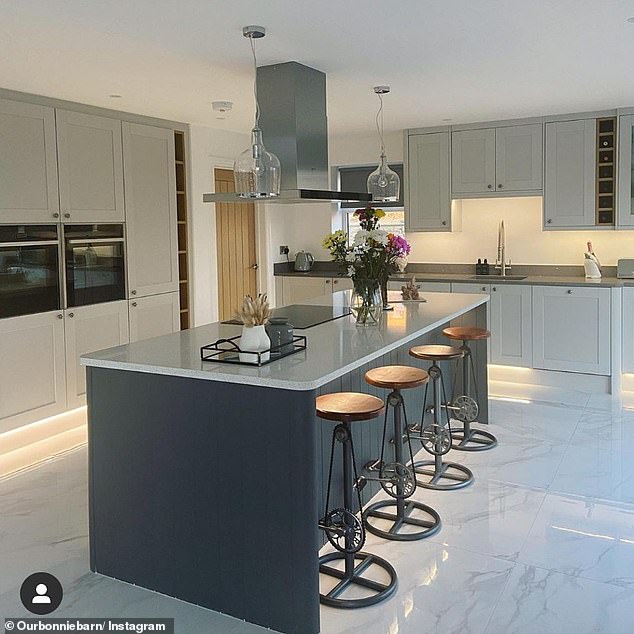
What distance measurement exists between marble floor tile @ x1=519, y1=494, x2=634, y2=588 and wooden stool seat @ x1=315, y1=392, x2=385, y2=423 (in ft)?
3.33

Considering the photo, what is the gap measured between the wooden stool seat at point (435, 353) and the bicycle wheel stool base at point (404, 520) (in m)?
0.84

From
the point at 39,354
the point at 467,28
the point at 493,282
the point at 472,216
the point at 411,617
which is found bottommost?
the point at 411,617

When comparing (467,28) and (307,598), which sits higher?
(467,28)

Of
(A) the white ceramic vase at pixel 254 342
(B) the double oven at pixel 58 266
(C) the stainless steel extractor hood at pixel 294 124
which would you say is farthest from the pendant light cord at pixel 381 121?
(A) the white ceramic vase at pixel 254 342

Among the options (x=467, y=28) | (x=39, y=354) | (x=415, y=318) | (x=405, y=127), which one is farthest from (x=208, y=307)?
(x=467, y=28)

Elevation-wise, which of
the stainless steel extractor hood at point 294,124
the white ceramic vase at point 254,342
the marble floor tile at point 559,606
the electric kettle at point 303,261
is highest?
the stainless steel extractor hood at point 294,124

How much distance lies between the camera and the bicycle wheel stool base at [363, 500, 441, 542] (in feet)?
11.0

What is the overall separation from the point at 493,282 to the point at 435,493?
2803mm

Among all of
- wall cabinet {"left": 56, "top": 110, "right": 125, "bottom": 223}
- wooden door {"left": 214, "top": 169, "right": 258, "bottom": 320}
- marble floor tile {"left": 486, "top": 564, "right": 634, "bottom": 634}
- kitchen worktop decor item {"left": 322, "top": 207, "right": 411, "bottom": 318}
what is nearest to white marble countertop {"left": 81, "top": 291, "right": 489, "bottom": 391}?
kitchen worktop decor item {"left": 322, "top": 207, "right": 411, "bottom": 318}

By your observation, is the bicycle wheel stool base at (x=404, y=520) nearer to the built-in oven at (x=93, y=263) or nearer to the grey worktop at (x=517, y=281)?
the grey worktop at (x=517, y=281)

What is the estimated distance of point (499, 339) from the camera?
6234 mm

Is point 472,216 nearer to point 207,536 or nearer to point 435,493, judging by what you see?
point 435,493

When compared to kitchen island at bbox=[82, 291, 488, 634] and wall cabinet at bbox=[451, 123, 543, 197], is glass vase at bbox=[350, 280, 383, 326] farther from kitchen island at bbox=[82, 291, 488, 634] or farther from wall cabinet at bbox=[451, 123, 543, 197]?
wall cabinet at bbox=[451, 123, 543, 197]

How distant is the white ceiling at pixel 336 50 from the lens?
118 inches
